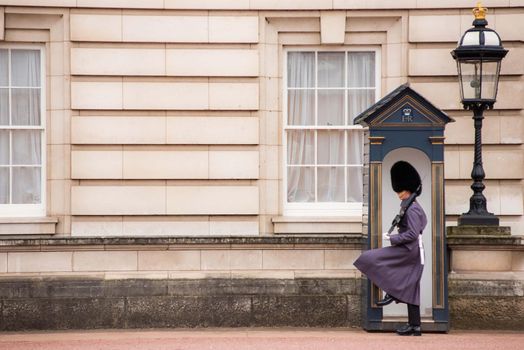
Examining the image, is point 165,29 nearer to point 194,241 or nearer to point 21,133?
point 21,133

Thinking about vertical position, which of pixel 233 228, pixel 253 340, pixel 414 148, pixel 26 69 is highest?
pixel 26 69

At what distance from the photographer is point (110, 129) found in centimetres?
1540

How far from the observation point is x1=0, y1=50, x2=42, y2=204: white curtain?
615 inches

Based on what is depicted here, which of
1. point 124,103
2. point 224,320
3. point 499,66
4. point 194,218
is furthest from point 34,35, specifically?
point 499,66

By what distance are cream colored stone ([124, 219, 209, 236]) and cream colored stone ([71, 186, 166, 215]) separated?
0.38 ft

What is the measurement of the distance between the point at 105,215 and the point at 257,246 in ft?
5.93

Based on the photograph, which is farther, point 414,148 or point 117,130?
point 117,130

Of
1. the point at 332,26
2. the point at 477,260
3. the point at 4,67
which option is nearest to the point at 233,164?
the point at 332,26

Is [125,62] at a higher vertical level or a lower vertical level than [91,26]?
lower

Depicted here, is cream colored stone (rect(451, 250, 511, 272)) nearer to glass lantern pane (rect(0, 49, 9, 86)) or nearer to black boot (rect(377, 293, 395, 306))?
black boot (rect(377, 293, 395, 306))

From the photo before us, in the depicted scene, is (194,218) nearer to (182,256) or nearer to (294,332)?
(182,256)

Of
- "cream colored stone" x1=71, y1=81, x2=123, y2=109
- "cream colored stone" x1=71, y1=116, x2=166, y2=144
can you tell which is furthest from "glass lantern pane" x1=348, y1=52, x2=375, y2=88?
"cream colored stone" x1=71, y1=81, x2=123, y2=109

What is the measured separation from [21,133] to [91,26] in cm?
149

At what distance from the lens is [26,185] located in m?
15.7
